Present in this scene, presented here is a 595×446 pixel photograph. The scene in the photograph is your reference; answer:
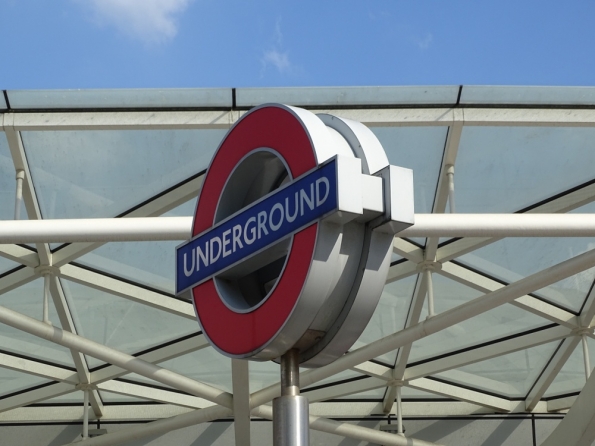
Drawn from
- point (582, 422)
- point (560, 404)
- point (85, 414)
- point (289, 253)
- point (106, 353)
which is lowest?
point (289, 253)

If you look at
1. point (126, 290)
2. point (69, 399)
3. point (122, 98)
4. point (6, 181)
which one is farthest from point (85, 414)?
point (122, 98)

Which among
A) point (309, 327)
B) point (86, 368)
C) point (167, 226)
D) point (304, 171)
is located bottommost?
point (309, 327)

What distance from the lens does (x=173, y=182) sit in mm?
14828

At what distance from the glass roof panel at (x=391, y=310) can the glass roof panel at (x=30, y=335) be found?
624 centimetres

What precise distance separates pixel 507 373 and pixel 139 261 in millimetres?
9599

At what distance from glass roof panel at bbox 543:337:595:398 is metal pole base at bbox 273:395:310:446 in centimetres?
1709

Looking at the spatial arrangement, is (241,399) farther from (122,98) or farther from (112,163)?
(122,98)

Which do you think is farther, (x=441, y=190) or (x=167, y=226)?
(x=441, y=190)

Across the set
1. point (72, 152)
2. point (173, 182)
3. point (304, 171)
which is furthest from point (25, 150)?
point (304, 171)

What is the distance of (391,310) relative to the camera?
1909cm

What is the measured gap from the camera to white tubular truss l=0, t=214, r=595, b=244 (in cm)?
1131

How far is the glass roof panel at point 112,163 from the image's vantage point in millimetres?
14156

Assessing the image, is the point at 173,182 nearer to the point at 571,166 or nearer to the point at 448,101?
the point at 448,101

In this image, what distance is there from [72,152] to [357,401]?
11456 millimetres
